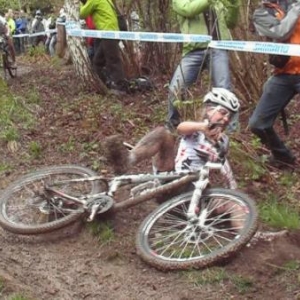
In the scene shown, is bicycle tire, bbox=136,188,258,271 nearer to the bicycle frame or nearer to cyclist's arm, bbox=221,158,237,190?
the bicycle frame

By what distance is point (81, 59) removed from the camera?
34.1ft

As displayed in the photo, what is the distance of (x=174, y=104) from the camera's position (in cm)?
670

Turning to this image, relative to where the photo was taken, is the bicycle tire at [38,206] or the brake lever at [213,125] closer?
the brake lever at [213,125]

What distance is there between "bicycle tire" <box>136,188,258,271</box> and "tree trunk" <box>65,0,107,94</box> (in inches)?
216

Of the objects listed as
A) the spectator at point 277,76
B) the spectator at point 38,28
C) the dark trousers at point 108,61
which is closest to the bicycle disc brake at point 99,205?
the spectator at point 277,76

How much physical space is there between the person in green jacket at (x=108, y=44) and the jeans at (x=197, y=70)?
3.19 metres

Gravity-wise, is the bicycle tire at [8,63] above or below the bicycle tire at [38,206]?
below

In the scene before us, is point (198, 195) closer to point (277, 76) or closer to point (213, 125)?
point (213, 125)

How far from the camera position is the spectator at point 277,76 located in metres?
5.60

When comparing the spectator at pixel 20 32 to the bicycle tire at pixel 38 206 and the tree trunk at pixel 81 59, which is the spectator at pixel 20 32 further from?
the bicycle tire at pixel 38 206

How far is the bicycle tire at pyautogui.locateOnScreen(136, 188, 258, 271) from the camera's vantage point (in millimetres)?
4262

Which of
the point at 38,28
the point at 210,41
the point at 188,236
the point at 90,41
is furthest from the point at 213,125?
the point at 38,28

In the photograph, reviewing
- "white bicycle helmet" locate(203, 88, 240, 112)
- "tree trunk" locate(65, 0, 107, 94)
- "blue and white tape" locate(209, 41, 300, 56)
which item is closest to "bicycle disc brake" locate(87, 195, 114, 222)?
"white bicycle helmet" locate(203, 88, 240, 112)

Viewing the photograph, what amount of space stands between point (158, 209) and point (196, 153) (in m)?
0.56
